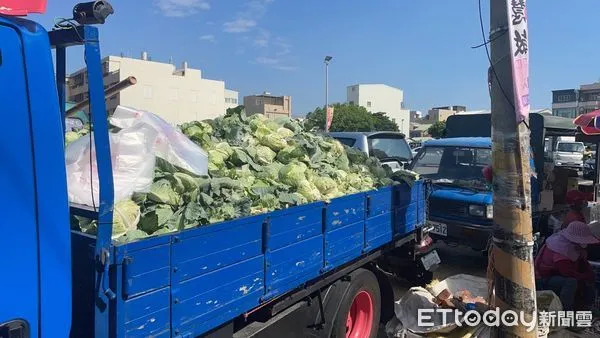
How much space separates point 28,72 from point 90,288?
2.85ft

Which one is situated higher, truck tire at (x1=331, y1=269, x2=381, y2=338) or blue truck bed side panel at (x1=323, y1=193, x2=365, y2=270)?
blue truck bed side panel at (x1=323, y1=193, x2=365, y2=270)

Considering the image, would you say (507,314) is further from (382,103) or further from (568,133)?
(382,103)

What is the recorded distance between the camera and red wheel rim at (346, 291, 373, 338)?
407 cm

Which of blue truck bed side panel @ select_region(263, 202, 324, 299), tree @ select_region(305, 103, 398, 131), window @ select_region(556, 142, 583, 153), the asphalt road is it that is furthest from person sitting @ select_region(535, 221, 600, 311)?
tree @ select_region(305, 103, 398, 131)

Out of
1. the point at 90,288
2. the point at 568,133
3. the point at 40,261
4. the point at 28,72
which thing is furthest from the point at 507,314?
the point at 568,133

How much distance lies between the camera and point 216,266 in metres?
2.31

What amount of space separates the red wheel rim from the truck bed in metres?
0.59

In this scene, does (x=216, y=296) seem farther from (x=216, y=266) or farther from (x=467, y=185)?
(x=467, y=185)

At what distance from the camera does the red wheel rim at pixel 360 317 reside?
4.07 meters

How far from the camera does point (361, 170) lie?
4449 mm

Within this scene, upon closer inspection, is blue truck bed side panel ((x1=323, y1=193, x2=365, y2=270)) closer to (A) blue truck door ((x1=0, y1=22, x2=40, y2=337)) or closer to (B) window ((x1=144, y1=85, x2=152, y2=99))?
(A) blue truck door ((x1=0, y1=22, x2=40, y2=337))

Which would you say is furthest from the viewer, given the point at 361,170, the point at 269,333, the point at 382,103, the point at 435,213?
the point at 382,103

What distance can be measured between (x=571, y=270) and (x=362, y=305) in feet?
6.95

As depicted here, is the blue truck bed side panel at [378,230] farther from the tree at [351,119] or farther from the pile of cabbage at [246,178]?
the tree at [351,119]
